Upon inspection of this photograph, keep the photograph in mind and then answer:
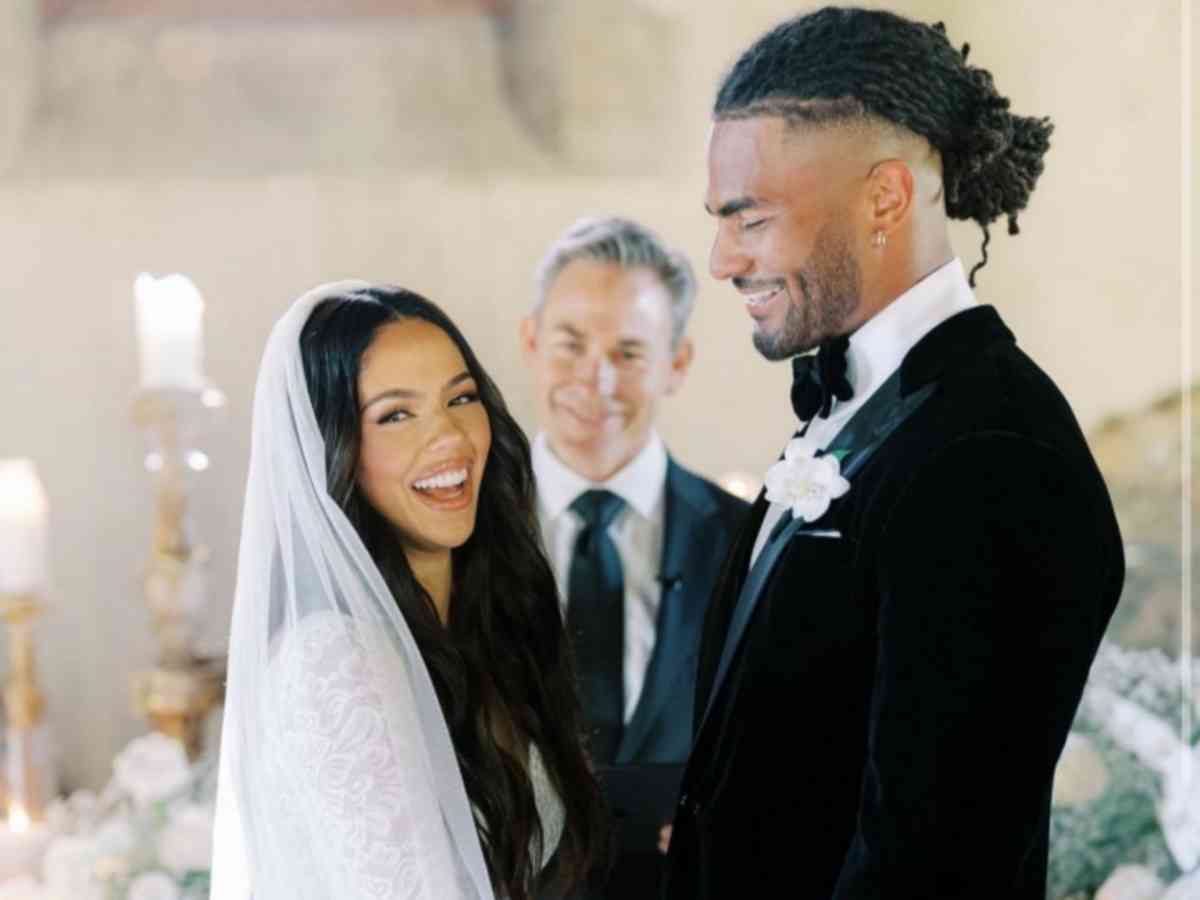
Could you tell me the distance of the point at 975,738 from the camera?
1723mm

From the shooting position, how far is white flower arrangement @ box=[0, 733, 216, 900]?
3.44 meters

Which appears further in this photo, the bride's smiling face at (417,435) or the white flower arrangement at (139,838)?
the white flower arrangement at (139,838)

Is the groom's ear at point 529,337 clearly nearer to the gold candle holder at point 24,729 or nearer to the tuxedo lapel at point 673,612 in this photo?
the tuxedo lapel at point 673,612

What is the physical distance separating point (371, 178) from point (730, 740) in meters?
2.02

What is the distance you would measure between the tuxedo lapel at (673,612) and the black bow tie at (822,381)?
1.25 metres

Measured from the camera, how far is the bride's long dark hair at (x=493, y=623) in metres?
2.20

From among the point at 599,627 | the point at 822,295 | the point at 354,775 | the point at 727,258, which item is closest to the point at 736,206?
the point at 727,258

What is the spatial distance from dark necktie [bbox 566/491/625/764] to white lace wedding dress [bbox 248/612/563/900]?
135 cm

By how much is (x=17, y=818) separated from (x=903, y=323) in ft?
8.44

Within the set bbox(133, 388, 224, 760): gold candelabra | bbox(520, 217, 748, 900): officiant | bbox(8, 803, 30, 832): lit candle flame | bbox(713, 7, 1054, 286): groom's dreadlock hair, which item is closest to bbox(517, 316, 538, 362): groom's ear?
bbox(520, 217, 748, 900): officiant

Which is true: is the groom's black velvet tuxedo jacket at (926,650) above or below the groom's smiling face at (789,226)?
below

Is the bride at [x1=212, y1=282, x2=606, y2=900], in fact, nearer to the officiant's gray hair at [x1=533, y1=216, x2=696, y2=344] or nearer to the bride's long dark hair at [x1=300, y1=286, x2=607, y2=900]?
the bride's long dark hair at [x1=300, y1=286, x2=607, y2=900]

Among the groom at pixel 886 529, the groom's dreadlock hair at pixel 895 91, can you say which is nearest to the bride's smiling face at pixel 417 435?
the groom at pixel 886 529

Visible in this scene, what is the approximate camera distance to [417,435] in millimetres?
2238
